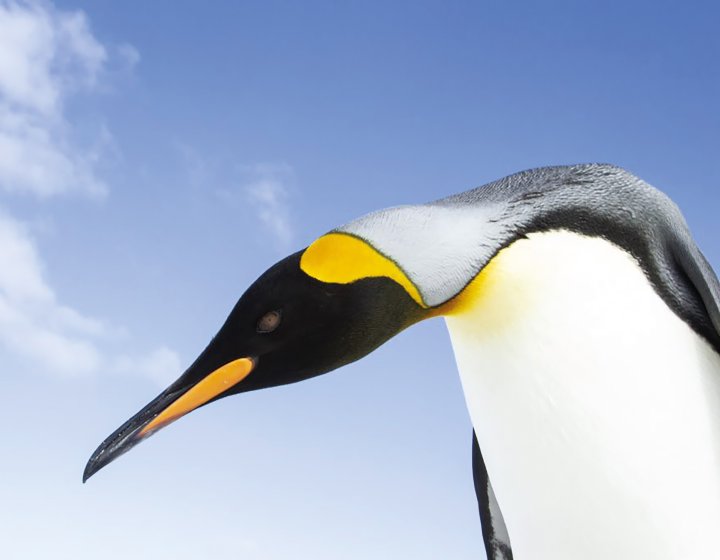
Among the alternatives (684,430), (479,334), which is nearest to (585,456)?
(684,430)

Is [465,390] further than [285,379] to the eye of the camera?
Yes

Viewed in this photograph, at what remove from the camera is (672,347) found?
2600mm

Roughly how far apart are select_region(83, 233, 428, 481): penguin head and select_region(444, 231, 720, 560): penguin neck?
0.26m

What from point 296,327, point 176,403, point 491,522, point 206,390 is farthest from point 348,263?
point 491,522

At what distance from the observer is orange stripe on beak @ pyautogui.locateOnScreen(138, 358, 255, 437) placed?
2.65 m

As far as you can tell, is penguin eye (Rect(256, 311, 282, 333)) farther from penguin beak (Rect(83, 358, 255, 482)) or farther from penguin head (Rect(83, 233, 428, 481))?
penguin beak (Rect(83, 358, 255, 482))

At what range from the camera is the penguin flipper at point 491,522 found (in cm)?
363

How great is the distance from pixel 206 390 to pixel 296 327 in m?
0.38

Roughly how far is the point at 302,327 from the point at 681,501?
4.42 feet

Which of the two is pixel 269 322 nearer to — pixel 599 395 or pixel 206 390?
pixel 206 390

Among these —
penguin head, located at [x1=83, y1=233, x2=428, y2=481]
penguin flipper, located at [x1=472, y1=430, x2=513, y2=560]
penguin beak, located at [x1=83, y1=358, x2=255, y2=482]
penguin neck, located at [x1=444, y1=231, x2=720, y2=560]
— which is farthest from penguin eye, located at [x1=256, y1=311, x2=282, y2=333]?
penguin flipper, located at [x1=472, y1=430, x2=513, y2=560]

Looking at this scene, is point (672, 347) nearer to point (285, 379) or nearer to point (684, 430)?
point (684, 430)

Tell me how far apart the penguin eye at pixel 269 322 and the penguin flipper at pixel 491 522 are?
143 cm

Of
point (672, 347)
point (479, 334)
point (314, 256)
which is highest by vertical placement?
point (314, 256)
